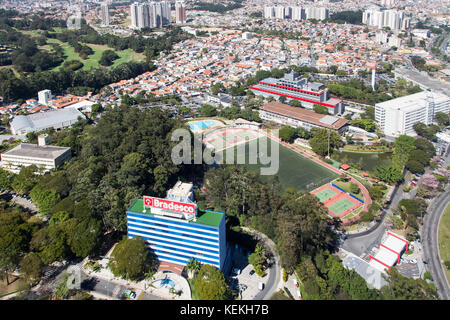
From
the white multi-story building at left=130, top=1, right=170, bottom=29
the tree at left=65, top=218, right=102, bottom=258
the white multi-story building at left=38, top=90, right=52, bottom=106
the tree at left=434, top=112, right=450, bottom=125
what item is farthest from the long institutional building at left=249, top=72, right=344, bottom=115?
the white multi-story building at left=130, top=1, right=170, bottom=29

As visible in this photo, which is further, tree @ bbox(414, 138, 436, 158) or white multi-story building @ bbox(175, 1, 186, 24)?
white multi-story building @ bbox(175, 1, 186, 24)

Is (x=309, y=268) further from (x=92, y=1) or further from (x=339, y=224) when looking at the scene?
(x=92, y=1)

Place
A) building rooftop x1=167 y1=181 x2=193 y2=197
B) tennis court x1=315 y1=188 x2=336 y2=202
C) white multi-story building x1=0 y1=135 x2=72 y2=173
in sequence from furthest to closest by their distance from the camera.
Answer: white multi-story building x1=0 y1=135 x2=72 y2=173 < tennis court x1=315 y1=188 x2=336 y2=202 < building rooftop x1=167 y1=181 x2=193 y2=197

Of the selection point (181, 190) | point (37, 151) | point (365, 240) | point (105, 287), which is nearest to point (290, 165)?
point (365, 240)

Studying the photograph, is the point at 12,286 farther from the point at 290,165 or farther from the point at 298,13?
the point at 298,13

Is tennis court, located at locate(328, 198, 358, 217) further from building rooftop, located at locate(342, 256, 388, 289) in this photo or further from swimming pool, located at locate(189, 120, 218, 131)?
swimming pool, located at locate(189, 120, 218, 131)

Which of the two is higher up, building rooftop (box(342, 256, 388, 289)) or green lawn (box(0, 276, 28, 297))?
building rooftop (box(342, 256, 388, 289))
